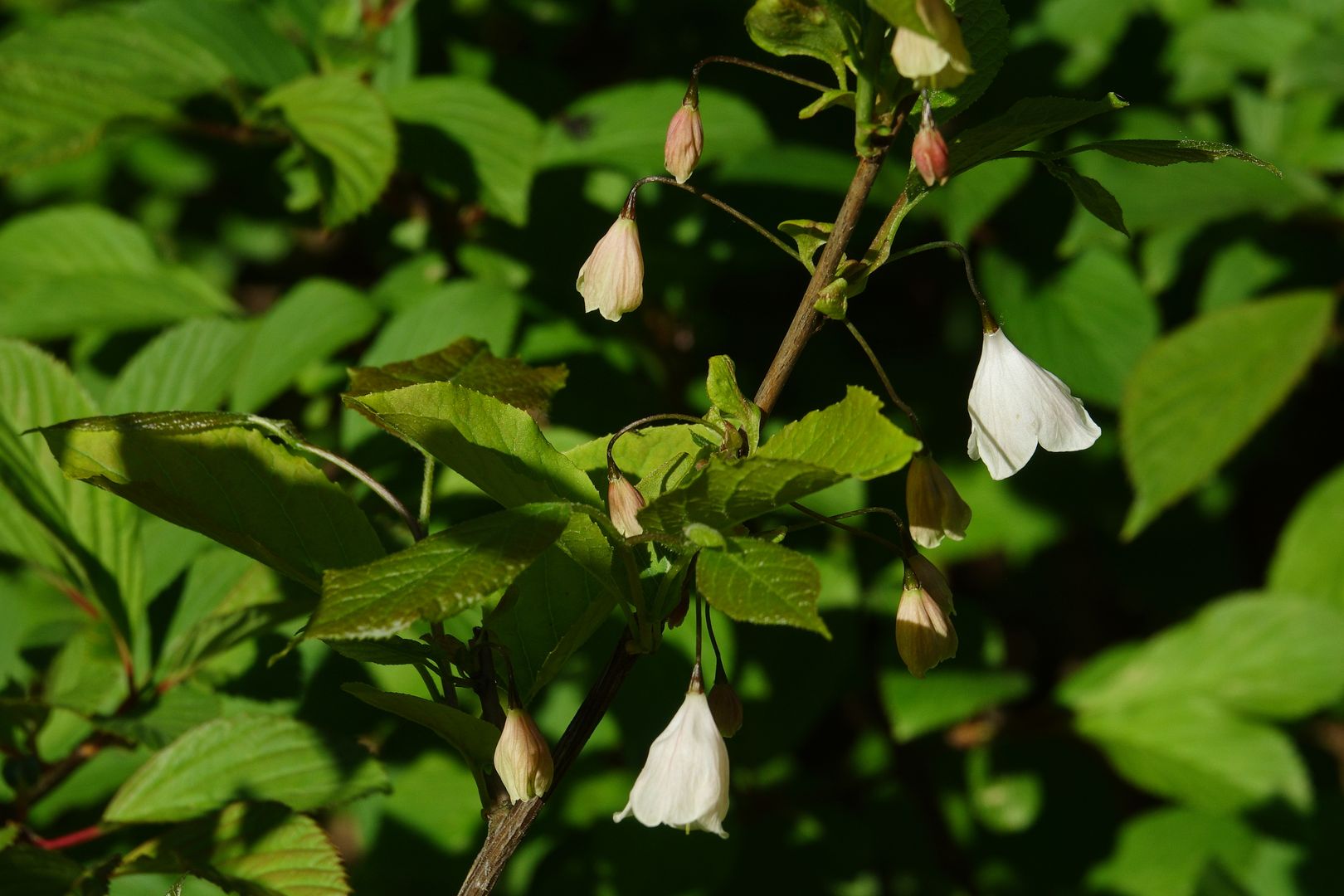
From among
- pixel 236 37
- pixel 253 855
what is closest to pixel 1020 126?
pixel 253 855

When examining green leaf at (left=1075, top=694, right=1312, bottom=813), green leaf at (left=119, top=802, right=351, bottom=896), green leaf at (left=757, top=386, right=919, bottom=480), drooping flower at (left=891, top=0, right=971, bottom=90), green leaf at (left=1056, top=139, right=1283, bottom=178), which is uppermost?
drooping flower at (left=891, top=0, right=971, bottom=90)

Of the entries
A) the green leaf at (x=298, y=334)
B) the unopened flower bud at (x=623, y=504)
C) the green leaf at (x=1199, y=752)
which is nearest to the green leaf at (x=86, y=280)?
the green leaf at (x=298, y=334)

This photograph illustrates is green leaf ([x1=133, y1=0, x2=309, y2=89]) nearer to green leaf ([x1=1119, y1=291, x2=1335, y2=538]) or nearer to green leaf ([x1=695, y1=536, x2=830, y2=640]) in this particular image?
green leaf ([x1=695, y1=536, x2=830, y2=640])

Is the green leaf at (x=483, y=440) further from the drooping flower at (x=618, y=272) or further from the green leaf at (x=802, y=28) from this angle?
the green leaf at (x=802, y=28)

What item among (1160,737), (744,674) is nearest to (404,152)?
(744,674)

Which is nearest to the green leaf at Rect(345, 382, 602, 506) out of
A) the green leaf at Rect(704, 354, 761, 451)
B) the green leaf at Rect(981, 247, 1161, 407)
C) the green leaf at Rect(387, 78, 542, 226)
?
the green leaf at Rect(704, 354, 761, 451)

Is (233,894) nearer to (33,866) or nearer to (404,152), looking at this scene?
(33,866)
